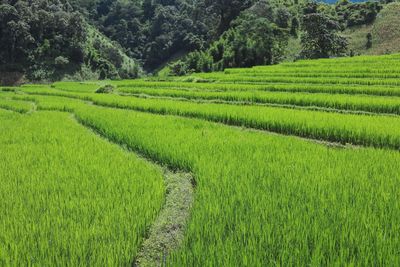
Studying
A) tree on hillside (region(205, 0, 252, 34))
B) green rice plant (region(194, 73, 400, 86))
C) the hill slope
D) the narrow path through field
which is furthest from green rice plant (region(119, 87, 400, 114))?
tree on hillside (region(205, 0, 252, 34))

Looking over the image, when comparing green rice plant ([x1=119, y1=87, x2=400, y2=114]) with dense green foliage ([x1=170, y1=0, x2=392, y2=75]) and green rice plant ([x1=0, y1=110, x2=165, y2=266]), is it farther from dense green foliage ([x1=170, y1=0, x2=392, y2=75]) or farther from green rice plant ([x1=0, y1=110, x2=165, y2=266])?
dense green foliage ([x1=170, y1=0, x2=392, y2=75])

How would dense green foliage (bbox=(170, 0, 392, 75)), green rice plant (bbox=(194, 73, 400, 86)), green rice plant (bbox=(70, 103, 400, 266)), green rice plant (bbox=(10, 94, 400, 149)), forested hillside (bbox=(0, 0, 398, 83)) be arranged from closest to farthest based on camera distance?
green rice plant (bbox=(70, 103, 400, 266)), green rice plant (bbox=(10, 94, 400, 149)), green rice plant (bbox=(194, 73, 400, 86)), dense green foliage (bbox=(170, 0, 392, 75)), forested hillside (bbox=(0, 0, 398, 83))

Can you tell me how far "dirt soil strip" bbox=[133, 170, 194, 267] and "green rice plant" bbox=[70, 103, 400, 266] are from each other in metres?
0.24

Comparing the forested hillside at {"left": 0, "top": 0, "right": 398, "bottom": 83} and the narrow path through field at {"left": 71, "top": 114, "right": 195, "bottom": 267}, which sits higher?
the forested hillside at {"left": 0, "top": 0, "right": 398, "bottom": 83}

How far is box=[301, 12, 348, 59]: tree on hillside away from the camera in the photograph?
3822 cm

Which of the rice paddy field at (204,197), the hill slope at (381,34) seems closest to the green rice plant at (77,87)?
the rice paddy field at (204,197)

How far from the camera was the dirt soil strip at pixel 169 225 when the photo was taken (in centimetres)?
271

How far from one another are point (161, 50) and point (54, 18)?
33067 mm

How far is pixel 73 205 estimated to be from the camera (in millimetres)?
3223

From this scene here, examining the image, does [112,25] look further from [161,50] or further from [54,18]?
[54,18]

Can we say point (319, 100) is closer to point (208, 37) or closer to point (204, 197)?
point (204, 197)

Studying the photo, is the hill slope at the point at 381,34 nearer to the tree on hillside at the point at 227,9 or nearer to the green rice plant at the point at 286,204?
the tree on hillside at the point at 227,9

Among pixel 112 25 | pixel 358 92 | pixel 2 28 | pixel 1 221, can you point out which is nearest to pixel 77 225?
pixel 1 221

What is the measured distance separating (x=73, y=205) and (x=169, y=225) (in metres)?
0.95
